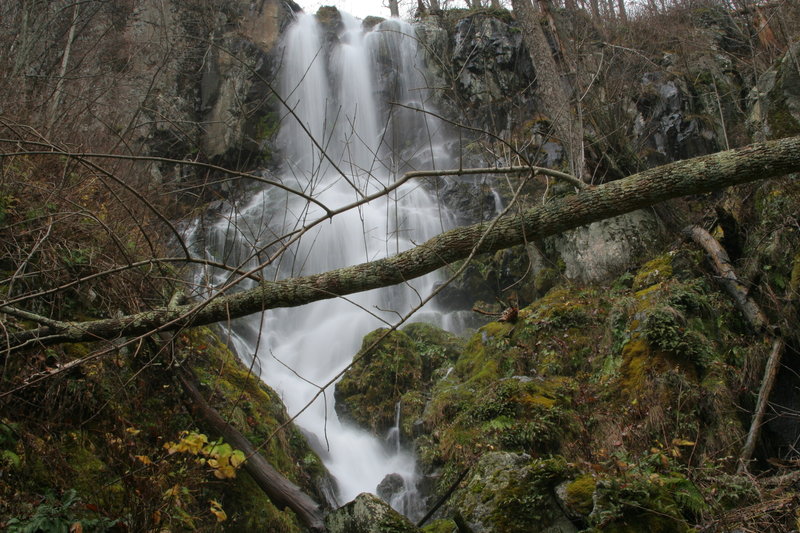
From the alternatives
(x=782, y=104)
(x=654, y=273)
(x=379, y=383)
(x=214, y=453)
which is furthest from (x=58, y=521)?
(x=782, y=104)

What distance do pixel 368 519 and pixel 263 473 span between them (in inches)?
44.1

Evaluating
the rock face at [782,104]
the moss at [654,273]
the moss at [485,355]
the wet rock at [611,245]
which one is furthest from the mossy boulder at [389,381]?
the rock face at [782,104]

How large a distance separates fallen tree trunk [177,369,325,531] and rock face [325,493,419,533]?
32 cm

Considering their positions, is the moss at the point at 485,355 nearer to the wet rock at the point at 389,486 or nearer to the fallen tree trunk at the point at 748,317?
the wet rock at the point at 389,486

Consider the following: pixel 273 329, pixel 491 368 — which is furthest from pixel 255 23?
pixel 491 368

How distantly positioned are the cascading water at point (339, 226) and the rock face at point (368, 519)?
0.81 m

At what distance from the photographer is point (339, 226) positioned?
14.2m

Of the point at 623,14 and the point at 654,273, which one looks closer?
the point at 654,273

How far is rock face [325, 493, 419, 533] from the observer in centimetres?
367

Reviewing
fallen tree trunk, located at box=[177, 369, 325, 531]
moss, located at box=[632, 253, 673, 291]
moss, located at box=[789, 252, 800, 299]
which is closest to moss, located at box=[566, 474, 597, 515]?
fallen tree trunk, located at box=[177, 369, 325, 531]

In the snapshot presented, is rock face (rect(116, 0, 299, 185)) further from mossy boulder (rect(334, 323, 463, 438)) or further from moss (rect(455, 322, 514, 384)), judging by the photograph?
moss (rect(455, 322, 514, 384))

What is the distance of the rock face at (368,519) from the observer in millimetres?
3672

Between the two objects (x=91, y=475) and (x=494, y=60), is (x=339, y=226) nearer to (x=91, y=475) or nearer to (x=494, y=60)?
(x=494, y=60)

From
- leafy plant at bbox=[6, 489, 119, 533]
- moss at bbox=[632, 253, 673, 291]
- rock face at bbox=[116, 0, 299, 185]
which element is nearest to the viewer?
leafy plant at bbox=[6, 489, 119, 533]
